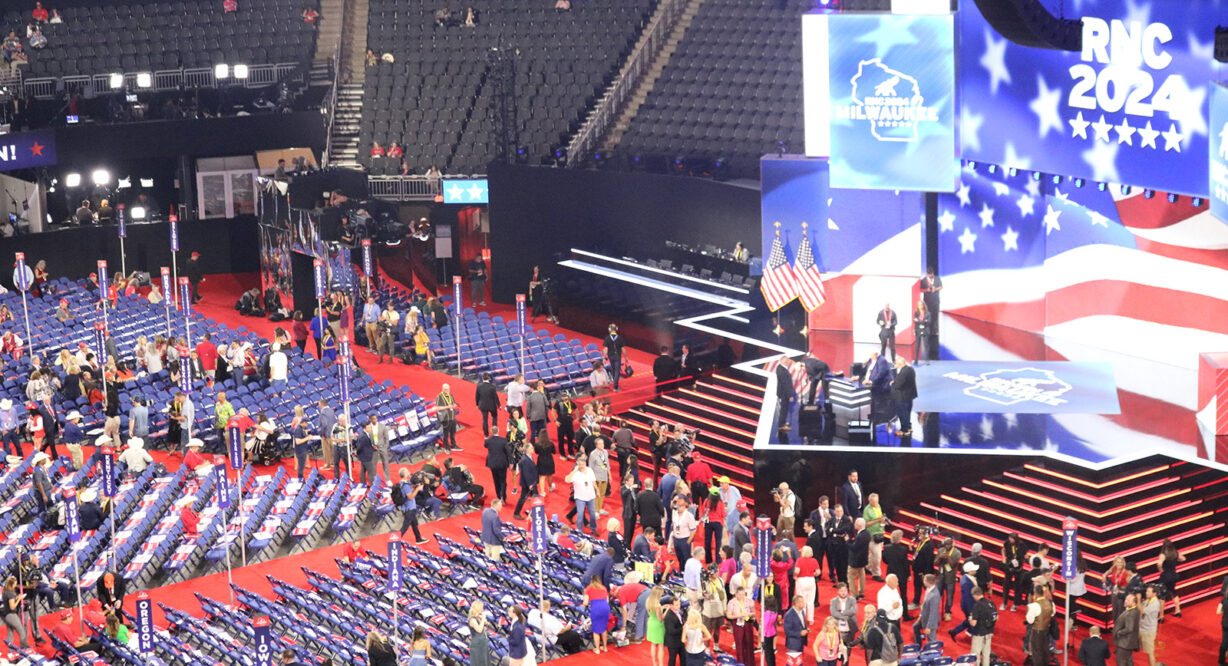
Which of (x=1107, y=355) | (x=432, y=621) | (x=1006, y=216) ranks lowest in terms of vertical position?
(x=432, y=621)

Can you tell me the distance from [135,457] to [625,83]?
57.9 feet

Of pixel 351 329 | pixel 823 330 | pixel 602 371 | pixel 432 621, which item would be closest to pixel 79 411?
pixel 351 329

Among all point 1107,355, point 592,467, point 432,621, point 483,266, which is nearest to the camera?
point 432,621

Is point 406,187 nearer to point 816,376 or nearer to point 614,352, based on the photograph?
point 614,352

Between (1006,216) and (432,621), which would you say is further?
(1006,216)

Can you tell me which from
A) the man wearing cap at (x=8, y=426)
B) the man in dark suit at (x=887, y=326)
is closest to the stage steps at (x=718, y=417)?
the man in dark suit at (x=887, y=326)

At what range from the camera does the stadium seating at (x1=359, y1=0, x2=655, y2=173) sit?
41.0 meters

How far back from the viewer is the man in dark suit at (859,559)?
22.2m

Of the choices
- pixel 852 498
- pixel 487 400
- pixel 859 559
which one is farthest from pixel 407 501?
pixel 859 559

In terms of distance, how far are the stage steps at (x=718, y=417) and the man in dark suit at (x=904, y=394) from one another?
243cm

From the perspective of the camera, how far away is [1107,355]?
1147 inches

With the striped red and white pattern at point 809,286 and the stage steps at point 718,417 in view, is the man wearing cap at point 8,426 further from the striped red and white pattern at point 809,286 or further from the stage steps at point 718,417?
the striped red and white pattern at point 809,286

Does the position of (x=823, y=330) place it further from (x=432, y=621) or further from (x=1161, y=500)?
(x=432, y=621)

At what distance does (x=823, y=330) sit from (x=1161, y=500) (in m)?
9.44
